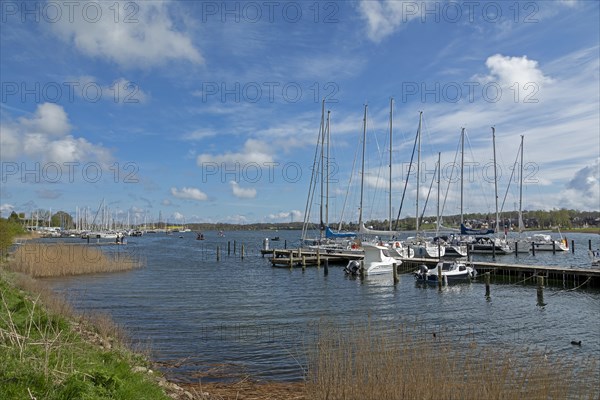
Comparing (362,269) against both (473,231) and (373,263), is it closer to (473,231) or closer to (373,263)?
(373,263)

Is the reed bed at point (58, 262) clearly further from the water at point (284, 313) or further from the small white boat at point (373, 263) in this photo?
the small white boat at point (373, 263)

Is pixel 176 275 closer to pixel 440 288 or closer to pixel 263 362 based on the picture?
pixel 440 288

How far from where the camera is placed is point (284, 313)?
2650cm

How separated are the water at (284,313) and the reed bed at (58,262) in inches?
82.0

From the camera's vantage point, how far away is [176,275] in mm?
46938

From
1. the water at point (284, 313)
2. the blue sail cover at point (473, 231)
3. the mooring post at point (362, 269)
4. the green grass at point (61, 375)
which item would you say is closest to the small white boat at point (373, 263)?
the mooring post at point (362, 269)

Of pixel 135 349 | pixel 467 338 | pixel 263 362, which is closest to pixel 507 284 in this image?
pixel 467 338

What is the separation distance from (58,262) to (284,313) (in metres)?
25.8

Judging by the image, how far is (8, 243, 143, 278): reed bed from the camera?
40.3 m

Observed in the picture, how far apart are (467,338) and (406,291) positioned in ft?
52.3

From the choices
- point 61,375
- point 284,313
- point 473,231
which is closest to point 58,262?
point 284,313

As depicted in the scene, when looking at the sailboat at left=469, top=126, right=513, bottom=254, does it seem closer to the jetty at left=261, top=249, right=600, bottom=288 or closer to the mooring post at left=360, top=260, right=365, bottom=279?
the jetty at left=261, top=249, right=600, bottom=288

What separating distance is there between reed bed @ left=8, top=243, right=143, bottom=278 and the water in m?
2.08

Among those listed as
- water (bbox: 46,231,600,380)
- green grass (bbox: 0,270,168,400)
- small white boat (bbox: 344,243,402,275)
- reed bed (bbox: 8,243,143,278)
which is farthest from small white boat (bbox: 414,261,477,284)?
green grass (bbox: 0,270,168,400)
